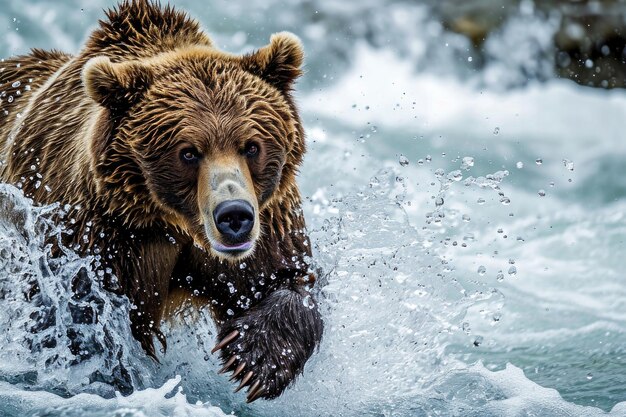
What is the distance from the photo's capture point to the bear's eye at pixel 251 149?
447cm

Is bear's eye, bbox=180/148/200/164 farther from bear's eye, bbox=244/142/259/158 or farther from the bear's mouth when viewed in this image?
the bear's mouth

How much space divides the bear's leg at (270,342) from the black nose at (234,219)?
0.59 metres

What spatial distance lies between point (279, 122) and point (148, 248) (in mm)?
808

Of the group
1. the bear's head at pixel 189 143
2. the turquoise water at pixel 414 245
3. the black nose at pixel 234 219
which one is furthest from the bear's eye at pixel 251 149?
the turquoise water at pixel 414 245

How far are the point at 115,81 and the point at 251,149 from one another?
0.64 metres

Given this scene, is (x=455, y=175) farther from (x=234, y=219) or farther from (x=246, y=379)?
(x=234, y=219)

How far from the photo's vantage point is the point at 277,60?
4762 millimetres

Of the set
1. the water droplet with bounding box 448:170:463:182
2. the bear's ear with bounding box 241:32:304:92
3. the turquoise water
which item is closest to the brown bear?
the bear's ear with bounding box 241:32:304:92

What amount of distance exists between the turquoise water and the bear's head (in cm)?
43

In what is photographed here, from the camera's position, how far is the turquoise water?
4.84 m

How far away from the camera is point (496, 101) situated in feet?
39.4

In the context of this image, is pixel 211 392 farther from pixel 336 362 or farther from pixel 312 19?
pixel 312 19

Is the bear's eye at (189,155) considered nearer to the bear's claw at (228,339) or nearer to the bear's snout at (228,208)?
the bear's snout at (228,208)

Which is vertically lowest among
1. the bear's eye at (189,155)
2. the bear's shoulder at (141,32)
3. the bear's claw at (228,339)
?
the bear's claw at (228,339)
